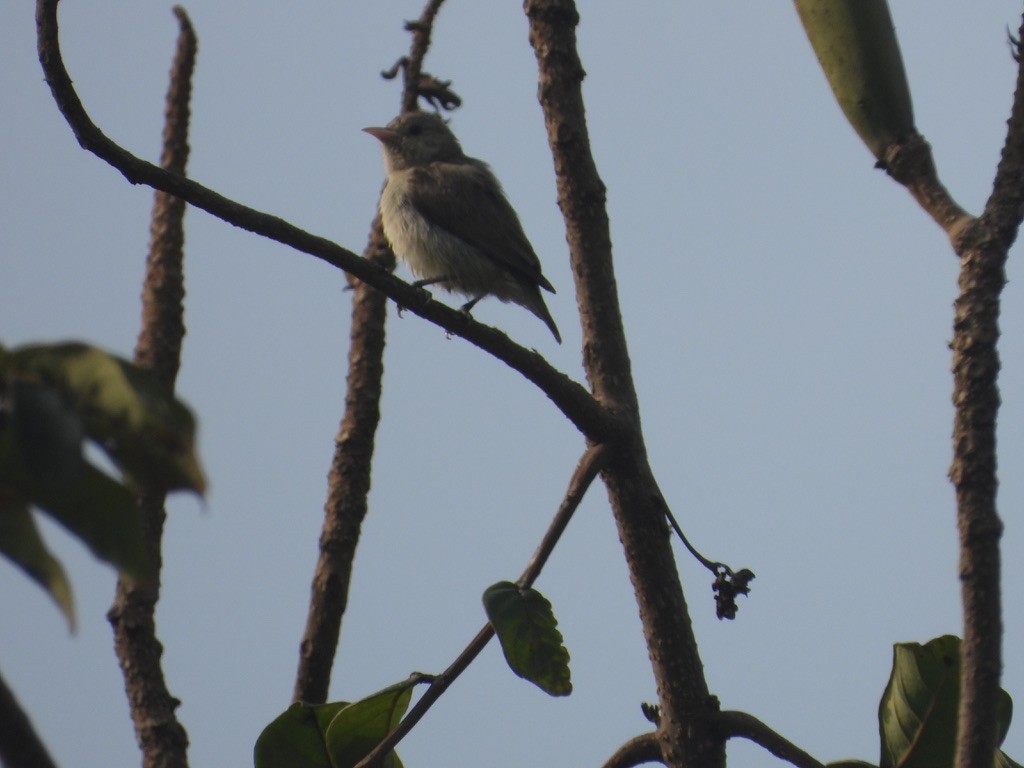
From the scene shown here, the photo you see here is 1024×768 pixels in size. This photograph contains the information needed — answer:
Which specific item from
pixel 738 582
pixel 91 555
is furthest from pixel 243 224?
pixel 91 555

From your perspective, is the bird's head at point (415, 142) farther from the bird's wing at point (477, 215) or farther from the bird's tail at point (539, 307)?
the bird's tail at point (539, 307)

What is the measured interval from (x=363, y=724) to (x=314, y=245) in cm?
104

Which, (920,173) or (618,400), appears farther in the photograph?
(618,400)

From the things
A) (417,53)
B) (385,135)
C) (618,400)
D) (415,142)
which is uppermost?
(385,135)

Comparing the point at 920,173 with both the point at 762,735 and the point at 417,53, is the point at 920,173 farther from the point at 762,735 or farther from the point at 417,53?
the point at 417,53

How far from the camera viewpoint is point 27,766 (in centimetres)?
84

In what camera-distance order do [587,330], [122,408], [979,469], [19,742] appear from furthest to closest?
[587,330] → [979,469] → [122,408] → [19,742]

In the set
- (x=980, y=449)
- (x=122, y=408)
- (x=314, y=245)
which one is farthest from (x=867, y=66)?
(x=122, y=408)

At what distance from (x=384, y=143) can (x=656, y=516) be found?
5472 mm

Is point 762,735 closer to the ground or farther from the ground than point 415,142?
closer to the ground

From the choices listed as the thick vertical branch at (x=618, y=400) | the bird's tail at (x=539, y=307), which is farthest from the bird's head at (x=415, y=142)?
the thick vertical branch at (x=618, y=400)

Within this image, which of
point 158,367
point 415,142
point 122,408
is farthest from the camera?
point 415,142

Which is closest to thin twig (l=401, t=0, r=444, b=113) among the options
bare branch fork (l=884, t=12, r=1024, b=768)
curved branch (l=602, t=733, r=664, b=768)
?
curved branch (l=602, t=733, r=664, b=768)

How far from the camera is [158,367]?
3602mm
